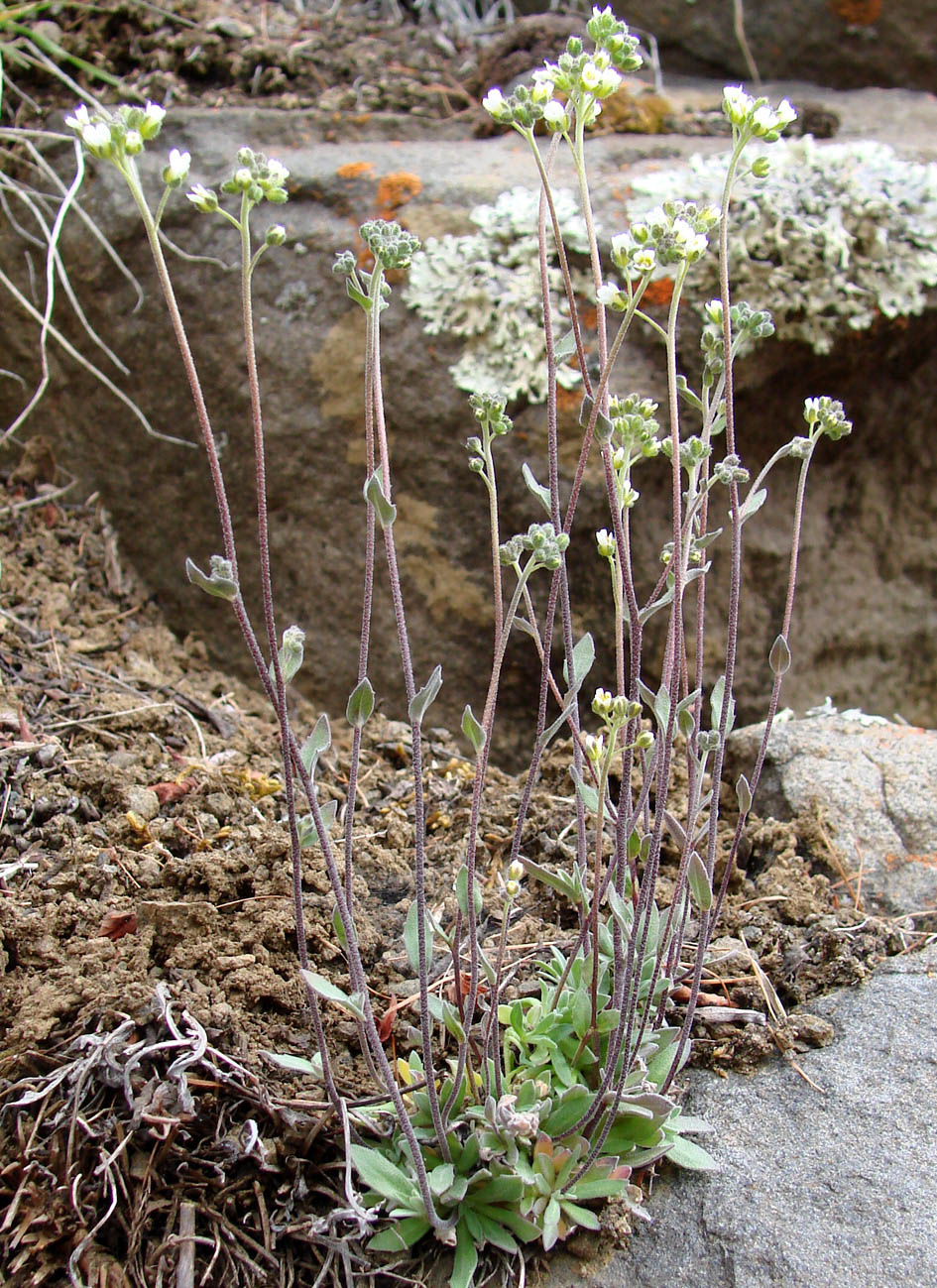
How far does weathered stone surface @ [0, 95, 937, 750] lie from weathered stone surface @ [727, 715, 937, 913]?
0.82 meters

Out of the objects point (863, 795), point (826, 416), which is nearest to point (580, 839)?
point (826, 416)

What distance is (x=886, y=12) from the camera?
17.9 ft

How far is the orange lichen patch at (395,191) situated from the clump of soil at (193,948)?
77.4 inches

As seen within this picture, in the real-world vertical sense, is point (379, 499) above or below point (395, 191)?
below

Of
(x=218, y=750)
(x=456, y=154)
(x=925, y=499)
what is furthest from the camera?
(x=925, y=499)

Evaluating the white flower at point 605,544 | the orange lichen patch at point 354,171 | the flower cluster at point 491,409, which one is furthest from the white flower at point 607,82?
the orange lichen patch at point 354,171

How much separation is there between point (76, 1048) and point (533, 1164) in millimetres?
911

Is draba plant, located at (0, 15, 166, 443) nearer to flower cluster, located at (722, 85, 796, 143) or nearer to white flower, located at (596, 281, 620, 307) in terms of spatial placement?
white flower, located at (596, 281, 620, 307)

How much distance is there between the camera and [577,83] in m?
1.74

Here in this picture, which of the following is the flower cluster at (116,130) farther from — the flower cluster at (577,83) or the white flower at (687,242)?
the white flower at (687,242)

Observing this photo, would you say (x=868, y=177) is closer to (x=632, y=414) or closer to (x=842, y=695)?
(x=842, y=695)

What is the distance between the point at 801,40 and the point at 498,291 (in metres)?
3.06

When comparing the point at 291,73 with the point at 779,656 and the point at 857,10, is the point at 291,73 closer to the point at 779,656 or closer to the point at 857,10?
the point at 857,10

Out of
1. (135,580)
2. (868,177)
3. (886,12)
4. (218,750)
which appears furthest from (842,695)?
(886,12)
